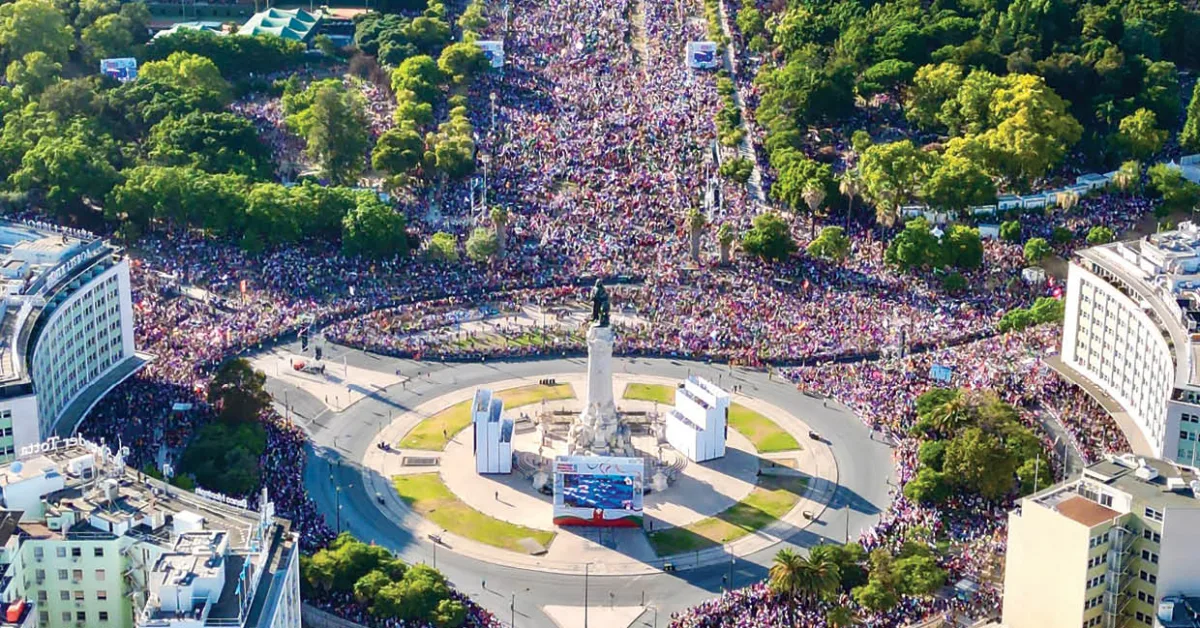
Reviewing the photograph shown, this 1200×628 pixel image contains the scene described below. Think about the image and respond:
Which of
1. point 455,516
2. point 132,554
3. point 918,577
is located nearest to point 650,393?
point 455,516

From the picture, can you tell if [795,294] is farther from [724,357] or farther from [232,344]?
[232,344]

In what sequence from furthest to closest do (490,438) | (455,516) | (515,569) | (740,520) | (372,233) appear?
(372,233) < (490,438) < (455,516) < (740,520) < (515,569)

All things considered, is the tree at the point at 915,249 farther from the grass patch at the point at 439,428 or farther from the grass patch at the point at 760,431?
the grass patch at the point at 439,428

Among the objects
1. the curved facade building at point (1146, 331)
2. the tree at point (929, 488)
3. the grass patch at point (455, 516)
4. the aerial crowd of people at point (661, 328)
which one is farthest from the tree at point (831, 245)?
the grass patch at point (455, 516)

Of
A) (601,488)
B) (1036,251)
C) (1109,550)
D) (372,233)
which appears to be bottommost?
(601,488)

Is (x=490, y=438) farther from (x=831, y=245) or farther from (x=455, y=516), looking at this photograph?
(x=831, y=245)
